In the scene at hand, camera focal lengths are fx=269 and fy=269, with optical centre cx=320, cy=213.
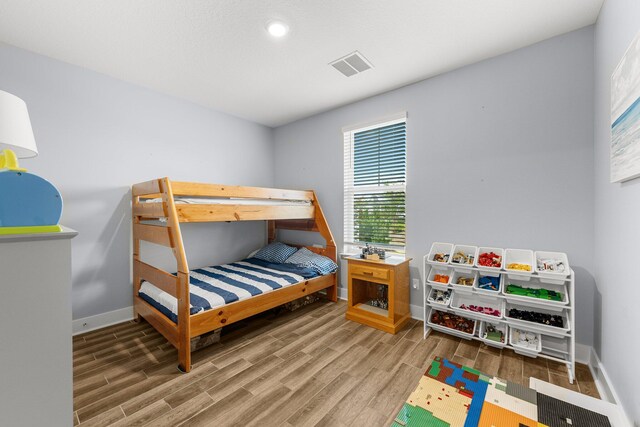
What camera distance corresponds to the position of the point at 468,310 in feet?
7.53

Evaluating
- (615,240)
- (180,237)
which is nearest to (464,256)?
(615,240)

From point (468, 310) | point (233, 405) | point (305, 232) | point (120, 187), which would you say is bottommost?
point (233, 405)

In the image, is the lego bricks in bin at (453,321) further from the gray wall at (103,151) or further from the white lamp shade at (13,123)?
the white lamp shade at (13,123)

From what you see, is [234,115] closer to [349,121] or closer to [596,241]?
[349,121]

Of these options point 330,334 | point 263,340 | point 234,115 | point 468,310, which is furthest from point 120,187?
point 468,310

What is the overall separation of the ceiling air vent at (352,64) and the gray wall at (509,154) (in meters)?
0.65

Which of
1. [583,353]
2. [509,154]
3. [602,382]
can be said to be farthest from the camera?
[509,154]

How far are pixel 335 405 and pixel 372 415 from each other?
228mm

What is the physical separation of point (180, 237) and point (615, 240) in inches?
113

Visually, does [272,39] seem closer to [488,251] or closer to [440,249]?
[440,249]

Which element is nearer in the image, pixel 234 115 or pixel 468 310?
pixel 468 310

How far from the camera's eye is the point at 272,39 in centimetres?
213

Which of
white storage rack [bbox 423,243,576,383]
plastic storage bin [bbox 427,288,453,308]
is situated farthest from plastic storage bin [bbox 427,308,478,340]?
plastic storage bin [bbox 427,288,453,308]

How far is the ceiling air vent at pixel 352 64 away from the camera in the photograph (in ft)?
7.81
